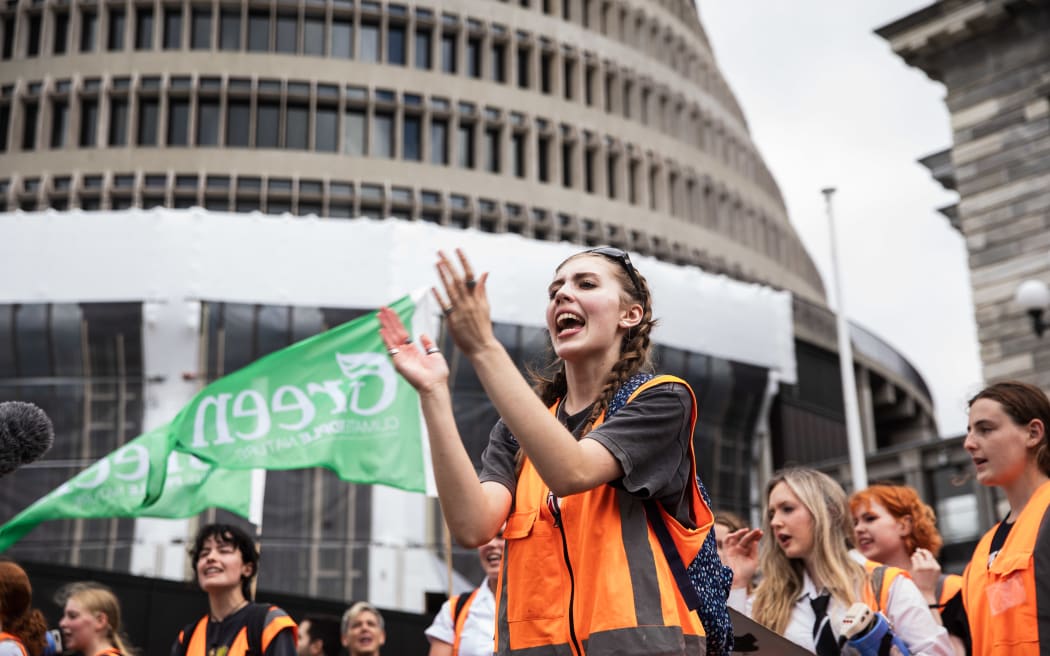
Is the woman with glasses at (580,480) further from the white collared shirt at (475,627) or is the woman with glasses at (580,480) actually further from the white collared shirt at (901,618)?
the white collared shirt at (475,627)

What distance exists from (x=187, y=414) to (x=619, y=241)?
32.5 meters

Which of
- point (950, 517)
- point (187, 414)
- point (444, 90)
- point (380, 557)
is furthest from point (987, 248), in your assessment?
point (444, 90)

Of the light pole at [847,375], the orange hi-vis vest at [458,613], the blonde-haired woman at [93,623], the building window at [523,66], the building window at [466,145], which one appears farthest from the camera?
the building window at [523,66]

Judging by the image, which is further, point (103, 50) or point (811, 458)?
point (103, 50)

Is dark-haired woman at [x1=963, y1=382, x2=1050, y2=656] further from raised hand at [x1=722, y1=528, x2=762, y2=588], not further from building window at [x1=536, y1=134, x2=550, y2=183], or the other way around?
building window at [x1=536, y1=134, x2=550, y2=183]

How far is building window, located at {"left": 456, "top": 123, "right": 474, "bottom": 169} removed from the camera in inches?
1703

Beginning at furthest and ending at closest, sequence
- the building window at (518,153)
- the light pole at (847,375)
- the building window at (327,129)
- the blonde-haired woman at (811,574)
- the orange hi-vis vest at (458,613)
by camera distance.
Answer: the building window at (518,153), the building window at (327,129), the light pole at (847,375), the orange hi-vis vest at (458,613), the blonde-haired woman at (811,574)

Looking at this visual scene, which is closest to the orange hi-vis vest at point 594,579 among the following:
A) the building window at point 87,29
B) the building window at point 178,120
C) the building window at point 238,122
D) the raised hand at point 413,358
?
the raised hand at point 413,358

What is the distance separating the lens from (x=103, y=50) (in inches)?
1617

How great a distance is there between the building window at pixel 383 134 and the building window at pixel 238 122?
4155 mm

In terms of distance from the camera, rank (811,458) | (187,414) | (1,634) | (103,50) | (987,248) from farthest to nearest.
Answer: (103,50) < (811,458) < (987,248) < (187,414) < (1,634)

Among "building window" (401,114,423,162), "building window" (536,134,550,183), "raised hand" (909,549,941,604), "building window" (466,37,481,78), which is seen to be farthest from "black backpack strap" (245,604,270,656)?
"building window" (466,37,481,78)

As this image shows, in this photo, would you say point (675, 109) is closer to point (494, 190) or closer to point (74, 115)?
point (494, 190)

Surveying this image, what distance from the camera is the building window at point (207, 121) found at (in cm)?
4072
